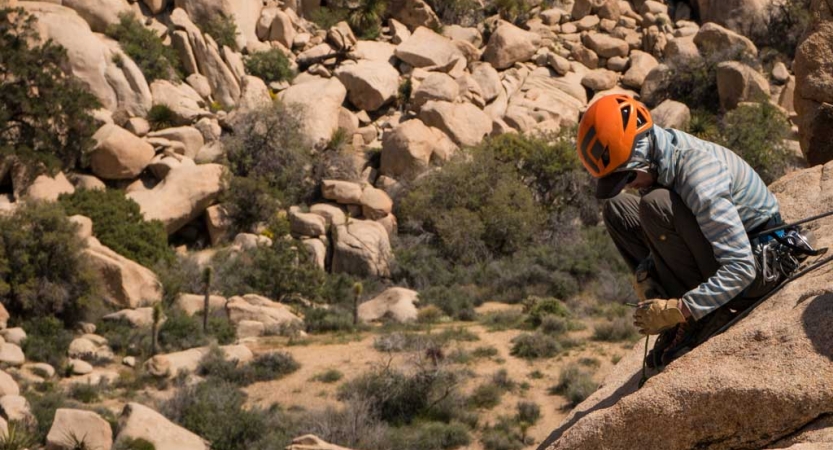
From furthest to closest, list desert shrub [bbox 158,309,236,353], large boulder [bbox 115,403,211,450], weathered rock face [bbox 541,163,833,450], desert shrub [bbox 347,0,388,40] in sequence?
desert shrub [bbox 347,0,388,40] → desert shrub [bbox 158,309,236,353] → large boulder [bbox 115,403,211,450] → weathered rock face [bbox 541,163,833,450]

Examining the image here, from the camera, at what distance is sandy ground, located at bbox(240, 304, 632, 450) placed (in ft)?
58.5

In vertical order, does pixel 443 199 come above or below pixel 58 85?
below

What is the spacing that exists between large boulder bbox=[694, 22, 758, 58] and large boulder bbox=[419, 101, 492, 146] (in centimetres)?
1095

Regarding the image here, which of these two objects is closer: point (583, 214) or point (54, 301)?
point (54, 301)

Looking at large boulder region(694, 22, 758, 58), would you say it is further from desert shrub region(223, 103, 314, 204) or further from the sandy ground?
the sandy ground

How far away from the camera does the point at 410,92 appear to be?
40.5 metres

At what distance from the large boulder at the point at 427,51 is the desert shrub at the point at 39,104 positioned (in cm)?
1481

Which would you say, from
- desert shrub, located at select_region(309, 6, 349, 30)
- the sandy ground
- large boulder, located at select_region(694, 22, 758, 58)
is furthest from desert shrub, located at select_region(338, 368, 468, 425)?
large boulder, located at select_region(694, 22, 758, 58)

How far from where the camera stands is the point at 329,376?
19312 mm

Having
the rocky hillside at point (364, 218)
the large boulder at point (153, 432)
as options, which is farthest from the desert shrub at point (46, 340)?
the large boulder at point (153, 432)

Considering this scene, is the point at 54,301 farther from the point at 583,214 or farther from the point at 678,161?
the point at 678,161

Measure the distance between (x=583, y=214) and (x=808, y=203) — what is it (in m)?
28.5

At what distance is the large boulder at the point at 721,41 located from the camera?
42.5m

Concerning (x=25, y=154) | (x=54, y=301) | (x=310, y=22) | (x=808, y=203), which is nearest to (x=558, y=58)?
(x=310, y=22)
